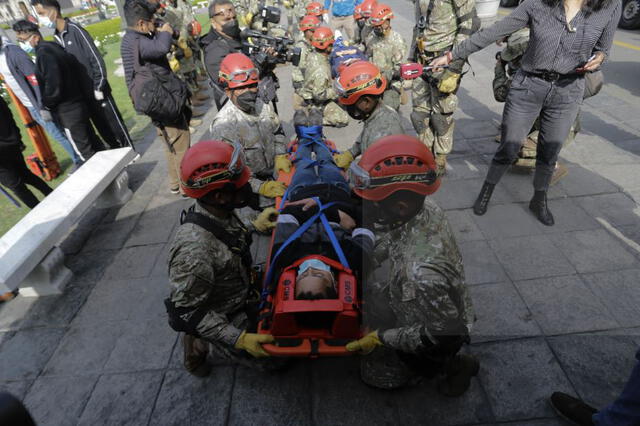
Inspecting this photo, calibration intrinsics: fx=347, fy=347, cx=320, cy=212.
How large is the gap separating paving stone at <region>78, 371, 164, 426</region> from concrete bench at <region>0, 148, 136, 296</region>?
1.46 metres

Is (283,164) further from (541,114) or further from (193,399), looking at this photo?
(541,114)

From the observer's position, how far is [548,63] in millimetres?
3383

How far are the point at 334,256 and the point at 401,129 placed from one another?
1.54m

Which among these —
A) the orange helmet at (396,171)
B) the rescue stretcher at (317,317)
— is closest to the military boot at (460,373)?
the rescue stretcher at (317,317)

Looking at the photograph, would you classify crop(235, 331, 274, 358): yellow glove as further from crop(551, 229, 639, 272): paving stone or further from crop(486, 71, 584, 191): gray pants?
crop(486, 71, 584, 191): gray pants

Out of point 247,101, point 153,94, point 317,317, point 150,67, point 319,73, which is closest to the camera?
point 317,317

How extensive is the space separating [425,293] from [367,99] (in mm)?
2179

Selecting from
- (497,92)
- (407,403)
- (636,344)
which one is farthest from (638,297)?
(497,92)

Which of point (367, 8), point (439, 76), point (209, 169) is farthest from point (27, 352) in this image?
point (367, 8)

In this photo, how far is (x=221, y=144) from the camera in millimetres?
2549

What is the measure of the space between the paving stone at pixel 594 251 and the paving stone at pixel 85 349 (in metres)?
4.59

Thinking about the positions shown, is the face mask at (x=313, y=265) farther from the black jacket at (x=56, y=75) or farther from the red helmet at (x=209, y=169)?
the black jacket at (x=56, y=75)

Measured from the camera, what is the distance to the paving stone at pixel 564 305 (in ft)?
9.63

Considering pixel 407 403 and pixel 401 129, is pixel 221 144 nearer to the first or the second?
pixel 401 129
